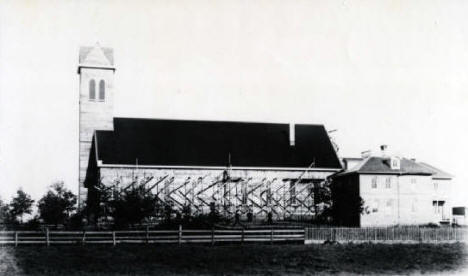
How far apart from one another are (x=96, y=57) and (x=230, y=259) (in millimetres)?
38133

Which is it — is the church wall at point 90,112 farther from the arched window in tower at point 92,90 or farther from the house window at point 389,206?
the house window at point 389,206

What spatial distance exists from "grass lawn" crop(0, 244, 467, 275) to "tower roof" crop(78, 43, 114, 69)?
32.0 meters

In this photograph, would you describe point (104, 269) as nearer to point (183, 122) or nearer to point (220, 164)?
point (220, 164)

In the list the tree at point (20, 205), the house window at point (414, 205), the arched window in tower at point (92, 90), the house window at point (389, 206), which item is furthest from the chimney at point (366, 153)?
the tree at point (20, 205)

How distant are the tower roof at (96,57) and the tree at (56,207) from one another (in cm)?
1571

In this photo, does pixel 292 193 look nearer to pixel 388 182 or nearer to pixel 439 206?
pixel 388 182

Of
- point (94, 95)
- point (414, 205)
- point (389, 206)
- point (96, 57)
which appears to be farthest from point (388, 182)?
point (96, 57)

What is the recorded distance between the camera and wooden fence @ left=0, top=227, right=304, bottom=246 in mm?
30594

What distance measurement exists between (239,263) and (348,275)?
457cm

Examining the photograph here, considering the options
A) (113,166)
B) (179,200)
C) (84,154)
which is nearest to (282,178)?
(179,200)

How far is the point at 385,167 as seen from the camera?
1898 inches

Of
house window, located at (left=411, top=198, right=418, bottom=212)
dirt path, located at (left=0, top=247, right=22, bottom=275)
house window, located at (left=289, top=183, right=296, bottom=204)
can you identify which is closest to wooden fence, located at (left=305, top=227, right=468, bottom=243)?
house window, located at (left=411, top=198, right=418, bottom=212)

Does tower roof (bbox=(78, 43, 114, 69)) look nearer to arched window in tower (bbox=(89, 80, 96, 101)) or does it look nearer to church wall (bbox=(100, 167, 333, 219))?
arched window in tower (bbox=(89, 80, 96, 101))

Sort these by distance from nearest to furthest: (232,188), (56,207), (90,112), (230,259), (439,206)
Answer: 1. (230,259)
2. (56,207)
3. (232,188)
4. (439,206)
5. (90,112)
